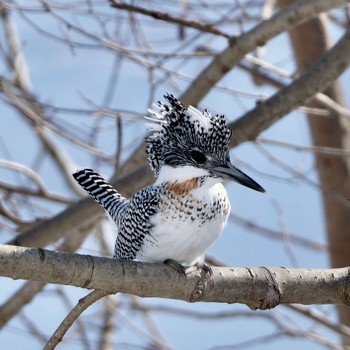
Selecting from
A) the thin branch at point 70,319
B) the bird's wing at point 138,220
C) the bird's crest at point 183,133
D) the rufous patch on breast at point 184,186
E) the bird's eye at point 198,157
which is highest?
the bird's crest at point 183,133

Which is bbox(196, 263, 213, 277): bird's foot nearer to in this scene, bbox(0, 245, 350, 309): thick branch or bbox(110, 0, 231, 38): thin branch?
bbox(0, 245, 350, 309): thick branch

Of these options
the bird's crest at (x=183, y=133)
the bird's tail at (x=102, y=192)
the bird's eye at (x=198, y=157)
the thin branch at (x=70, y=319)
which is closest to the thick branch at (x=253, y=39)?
the bird's tail at (x=102, y=192)

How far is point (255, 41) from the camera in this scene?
4098 millimetres

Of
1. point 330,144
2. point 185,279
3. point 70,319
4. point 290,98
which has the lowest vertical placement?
point 70,319

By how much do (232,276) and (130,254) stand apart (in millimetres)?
542

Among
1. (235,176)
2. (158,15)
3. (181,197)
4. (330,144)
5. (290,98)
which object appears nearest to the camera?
(235,176)

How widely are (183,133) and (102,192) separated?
24.3 inches

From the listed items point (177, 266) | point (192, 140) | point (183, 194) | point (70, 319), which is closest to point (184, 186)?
point (183, 194)

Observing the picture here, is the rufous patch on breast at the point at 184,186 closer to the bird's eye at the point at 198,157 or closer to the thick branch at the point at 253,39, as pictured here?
the bird's eye at the point at 198,157

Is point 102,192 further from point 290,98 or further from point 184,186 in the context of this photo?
point 290,98

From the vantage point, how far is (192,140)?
10.3 ft

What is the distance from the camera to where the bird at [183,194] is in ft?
10.2

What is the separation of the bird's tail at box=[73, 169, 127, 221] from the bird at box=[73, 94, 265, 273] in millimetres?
284

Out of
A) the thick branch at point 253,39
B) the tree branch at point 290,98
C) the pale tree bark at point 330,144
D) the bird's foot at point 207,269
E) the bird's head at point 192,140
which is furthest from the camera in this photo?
the pale tree bark at point 330,144
